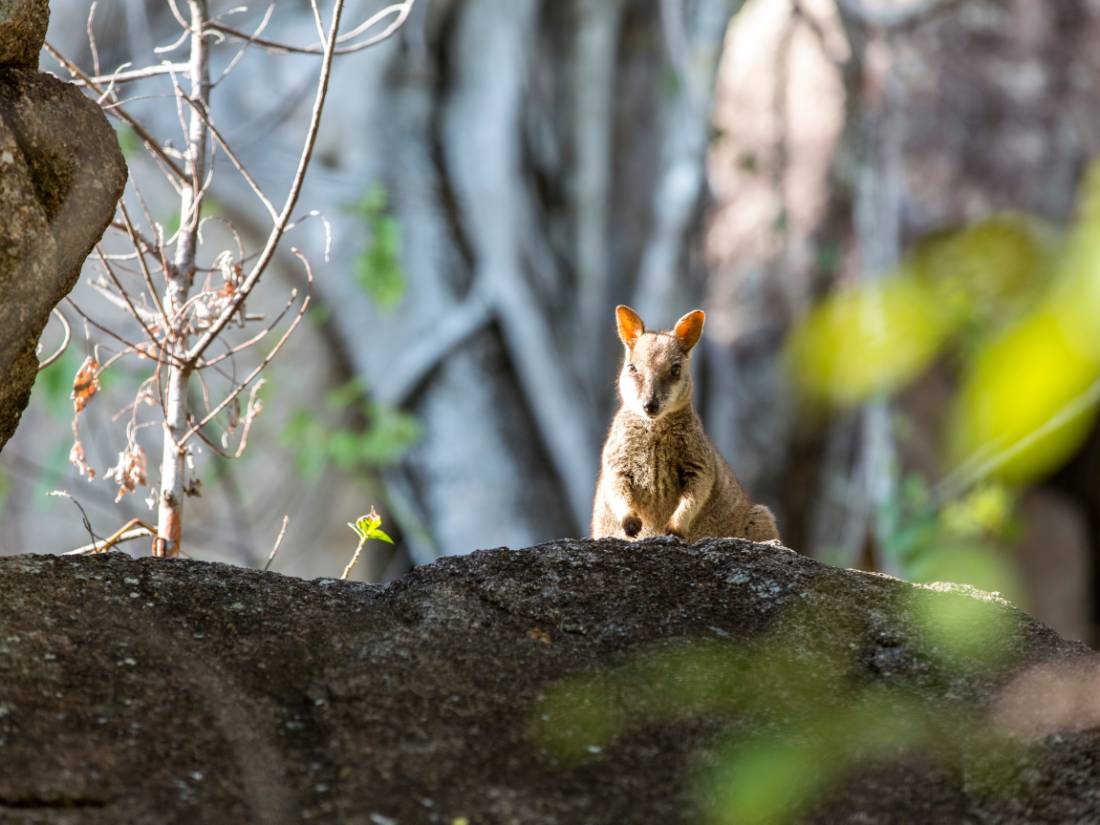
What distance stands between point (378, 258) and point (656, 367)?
537 cm

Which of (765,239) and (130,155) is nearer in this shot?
(130,155)

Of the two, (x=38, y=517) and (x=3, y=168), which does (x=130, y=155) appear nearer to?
(x=38, y=517)

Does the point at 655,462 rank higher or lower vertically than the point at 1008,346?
higher

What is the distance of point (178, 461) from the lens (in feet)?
14.3

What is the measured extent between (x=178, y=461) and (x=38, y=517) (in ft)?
21.0

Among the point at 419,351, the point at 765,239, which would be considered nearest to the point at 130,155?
the point at 419,351

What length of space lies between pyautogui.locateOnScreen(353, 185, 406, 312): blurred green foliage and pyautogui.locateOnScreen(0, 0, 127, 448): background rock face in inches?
254

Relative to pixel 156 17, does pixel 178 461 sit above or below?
below

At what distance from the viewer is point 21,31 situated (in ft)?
11.2

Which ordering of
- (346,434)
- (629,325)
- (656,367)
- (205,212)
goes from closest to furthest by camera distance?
1. (656,367)
2. (629,325)
3. (205,212)
4. (346,434)

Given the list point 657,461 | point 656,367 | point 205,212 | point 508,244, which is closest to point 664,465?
point 657,461

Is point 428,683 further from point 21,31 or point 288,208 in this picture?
point 21,31

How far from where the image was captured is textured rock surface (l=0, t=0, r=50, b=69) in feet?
11.1

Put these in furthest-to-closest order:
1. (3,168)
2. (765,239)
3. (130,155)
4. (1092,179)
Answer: (765,239) < (130,155) < (3,168) < (1092,179)
